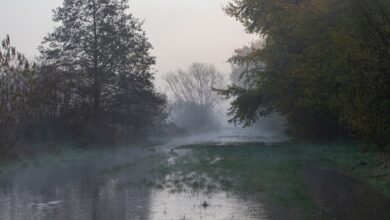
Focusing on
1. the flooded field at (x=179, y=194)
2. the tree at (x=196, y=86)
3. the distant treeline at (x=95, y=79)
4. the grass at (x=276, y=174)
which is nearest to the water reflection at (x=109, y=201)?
the flooded field at (x=179, y=194)

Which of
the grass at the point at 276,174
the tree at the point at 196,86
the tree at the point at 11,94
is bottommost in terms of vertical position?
the grass at the point at 276,174

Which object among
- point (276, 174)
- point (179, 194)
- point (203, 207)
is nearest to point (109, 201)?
point (179, 194)

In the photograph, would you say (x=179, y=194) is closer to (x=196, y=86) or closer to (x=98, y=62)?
(x=98, y=62)

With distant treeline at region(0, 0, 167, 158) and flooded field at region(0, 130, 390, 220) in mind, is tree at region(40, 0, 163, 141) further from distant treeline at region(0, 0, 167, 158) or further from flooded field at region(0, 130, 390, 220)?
flooded field at region(0, 130, 390, 220)

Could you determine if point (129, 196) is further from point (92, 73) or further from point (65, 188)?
point (92, 73)

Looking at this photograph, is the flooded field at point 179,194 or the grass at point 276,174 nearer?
the flooded field at point 179,194

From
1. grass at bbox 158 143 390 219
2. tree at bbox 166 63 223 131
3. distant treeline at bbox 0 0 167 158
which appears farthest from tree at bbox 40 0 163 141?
tree at bbox 166 63 223 131

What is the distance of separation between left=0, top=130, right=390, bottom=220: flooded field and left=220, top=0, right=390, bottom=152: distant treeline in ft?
8.70

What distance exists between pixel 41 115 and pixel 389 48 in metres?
32.5

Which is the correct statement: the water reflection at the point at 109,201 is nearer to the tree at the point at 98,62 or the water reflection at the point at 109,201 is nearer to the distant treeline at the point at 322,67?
the distant treeline at the point at 322,67

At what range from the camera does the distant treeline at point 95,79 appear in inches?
1775

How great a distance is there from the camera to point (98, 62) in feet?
159

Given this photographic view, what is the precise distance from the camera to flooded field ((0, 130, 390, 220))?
12.5 m

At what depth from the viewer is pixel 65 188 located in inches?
705
